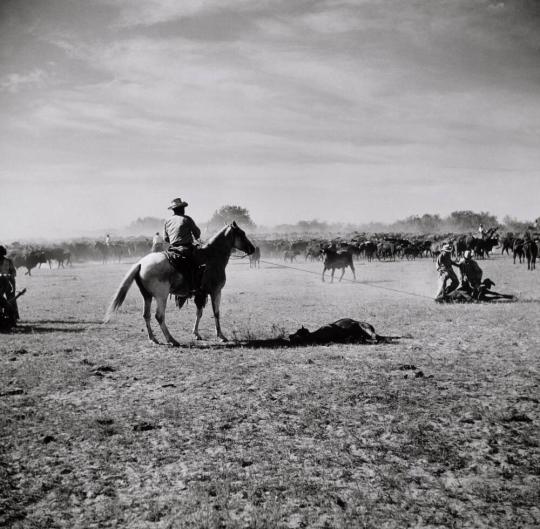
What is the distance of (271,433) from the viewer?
4914 millimetres

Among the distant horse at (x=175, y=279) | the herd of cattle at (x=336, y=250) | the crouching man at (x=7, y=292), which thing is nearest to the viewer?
the distant horse at (x=175, y=279)

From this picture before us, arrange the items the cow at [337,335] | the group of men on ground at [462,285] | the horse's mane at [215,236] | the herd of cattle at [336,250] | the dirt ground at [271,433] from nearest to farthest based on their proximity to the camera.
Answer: the dirt ground at [271,433], the cow at [337,335], the horse's mane at [215,236], the group of men on ground at [462,285], the herd of cattle at [336,250]

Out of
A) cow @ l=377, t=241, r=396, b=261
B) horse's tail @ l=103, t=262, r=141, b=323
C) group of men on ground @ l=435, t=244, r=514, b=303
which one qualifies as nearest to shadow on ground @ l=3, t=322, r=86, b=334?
horse's tail @ l=103, t=262, r=141, b=323

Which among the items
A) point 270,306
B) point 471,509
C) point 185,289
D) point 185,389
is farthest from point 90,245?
point 471,509

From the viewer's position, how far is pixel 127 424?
5199 mm

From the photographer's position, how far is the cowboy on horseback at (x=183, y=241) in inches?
372

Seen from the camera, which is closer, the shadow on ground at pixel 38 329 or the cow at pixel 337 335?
the cow at pixel 337 335

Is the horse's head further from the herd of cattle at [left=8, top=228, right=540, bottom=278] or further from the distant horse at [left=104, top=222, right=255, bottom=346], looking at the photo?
the herd of cattle at [left=8, top=228, right=540, bottom=278]

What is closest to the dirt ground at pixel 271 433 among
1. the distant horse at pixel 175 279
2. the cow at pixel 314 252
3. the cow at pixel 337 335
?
the cow at pixel 337 335

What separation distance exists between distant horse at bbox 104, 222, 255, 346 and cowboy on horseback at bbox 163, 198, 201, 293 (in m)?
0.13

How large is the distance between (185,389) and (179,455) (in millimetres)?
2019

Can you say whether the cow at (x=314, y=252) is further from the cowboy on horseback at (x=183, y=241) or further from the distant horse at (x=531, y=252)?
the cowboy on horseback at (x=183, y=241)

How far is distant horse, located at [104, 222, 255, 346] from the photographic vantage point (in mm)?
9055

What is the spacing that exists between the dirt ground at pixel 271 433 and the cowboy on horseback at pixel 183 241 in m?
1.56
